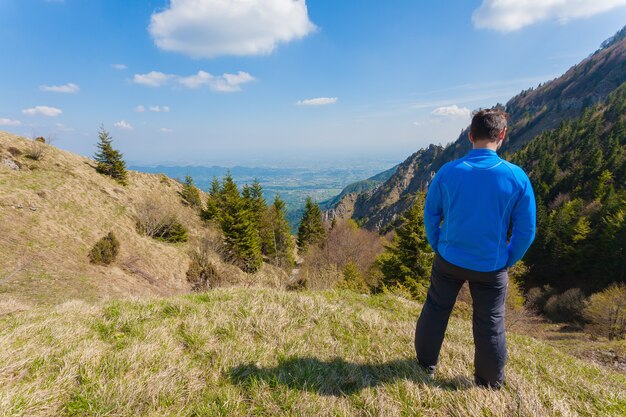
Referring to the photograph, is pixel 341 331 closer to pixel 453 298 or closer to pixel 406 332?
pixel 406 332

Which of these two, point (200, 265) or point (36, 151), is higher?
point (36, 151)

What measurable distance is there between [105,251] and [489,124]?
865 inches

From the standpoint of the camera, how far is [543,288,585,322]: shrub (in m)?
29.1

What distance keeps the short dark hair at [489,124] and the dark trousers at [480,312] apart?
4.21 ft

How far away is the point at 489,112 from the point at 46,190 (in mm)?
27907

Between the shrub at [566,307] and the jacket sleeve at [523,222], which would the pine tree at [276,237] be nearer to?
the shrub at [566,307]

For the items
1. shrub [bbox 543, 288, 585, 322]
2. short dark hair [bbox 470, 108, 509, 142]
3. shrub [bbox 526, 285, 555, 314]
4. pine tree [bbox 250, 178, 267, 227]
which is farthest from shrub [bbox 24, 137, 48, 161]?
shrub [bbox 526, 285, 555, 314]

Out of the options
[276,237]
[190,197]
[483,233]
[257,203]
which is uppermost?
[483,233]

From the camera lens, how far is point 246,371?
277 cm

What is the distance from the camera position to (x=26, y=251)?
14531 millimetres

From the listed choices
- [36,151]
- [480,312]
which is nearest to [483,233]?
[480,312]

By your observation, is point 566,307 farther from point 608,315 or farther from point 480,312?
point 480,312

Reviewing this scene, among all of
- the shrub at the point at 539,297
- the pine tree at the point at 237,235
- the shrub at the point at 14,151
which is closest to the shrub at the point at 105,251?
the pine tree at the point at 237,235

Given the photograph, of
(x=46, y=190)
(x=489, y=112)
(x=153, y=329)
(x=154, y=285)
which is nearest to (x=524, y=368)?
(x=489, y=112)
